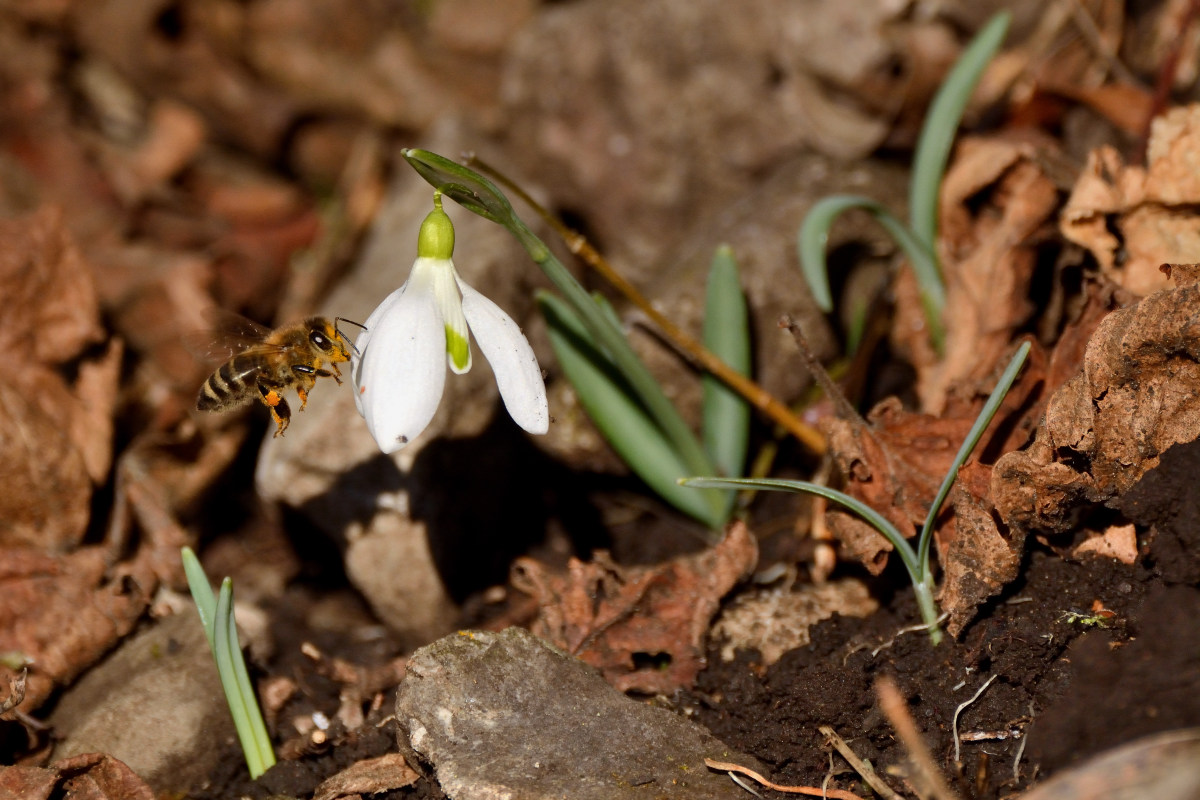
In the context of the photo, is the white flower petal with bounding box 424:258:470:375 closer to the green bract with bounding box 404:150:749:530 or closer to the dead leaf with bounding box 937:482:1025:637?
the green bract with bounding box 404:150:749:530

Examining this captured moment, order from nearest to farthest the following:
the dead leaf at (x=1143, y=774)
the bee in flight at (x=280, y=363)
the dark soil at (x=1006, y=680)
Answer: the dead leaf at (x=1143, y=774)
the dark soil at (x=1006, y=680)
the bee in flight at (x=280, y=363)

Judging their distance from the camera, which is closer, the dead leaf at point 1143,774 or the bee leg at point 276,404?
the dead leaf at point 1143,774

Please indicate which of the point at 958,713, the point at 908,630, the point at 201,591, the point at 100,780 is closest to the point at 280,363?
the point at 201,591

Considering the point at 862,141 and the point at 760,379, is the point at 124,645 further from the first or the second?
the point at 862,141

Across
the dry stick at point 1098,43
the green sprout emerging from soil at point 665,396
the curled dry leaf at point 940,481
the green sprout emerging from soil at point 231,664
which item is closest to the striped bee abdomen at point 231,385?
the green sprout emerging from soil at point 231,664

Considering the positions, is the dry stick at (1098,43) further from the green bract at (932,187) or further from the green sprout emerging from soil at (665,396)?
the green sprout emerging from soil at (665,396)

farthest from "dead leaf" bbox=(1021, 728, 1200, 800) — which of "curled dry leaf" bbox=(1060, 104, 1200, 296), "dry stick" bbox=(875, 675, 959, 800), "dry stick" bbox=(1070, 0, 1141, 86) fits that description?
"dry stick" bbox=(1070, 0, 1141, 86)

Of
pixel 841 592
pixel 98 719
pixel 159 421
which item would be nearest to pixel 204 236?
pixel 159 421
